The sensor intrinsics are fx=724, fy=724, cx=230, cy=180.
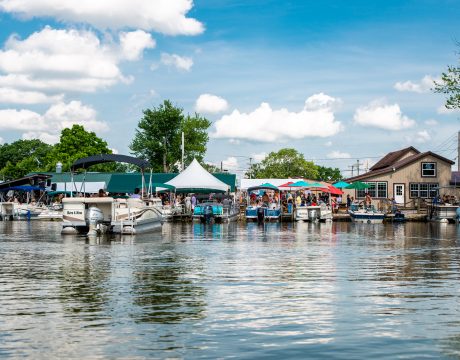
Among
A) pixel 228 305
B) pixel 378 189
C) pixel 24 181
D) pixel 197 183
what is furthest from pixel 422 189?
pixel 228 305

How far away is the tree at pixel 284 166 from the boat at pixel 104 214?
107 m

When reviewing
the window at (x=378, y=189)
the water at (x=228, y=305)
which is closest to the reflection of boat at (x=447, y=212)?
the window at (x=378, y=189)

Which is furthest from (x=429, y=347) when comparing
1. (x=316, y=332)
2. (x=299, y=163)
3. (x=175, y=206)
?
(x=299, y=163)

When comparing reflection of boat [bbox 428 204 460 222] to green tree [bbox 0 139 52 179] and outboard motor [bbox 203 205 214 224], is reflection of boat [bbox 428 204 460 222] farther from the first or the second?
green tree [bbox 0 139 52 179]

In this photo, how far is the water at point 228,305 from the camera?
32.8 ft

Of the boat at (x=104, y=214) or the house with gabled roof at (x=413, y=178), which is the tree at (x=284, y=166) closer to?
the house with gabled roof at (x=413, y=178)

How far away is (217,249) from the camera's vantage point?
90.1 ft

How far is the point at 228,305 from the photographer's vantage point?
13445 millimetres

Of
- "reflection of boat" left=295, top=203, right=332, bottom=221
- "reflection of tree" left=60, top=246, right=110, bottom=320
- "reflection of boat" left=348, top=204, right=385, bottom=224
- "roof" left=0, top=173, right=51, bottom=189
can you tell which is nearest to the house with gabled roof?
"reflection of boat" left=348, top=204, right=385, bottom=224

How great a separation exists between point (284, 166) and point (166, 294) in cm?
13201

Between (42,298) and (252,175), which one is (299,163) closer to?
(252,175)

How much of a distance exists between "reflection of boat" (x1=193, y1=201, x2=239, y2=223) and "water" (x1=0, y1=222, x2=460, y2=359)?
97.0 feet

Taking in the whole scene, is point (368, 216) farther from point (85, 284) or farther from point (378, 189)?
point (85, 284)

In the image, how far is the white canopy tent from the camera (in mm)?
55594
